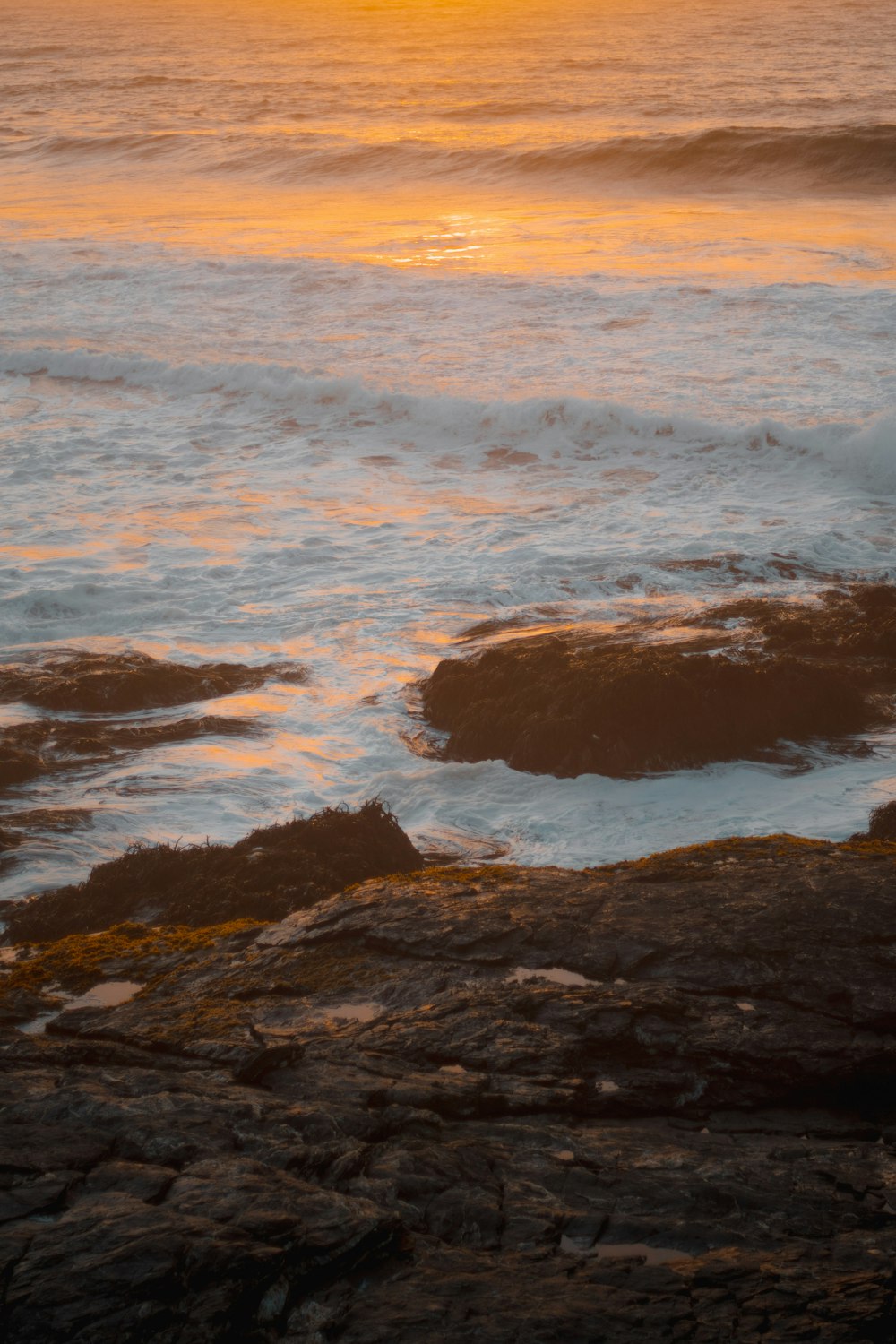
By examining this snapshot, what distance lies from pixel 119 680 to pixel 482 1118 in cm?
539

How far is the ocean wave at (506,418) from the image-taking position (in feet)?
41.4

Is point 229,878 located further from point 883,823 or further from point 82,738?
point 883,823

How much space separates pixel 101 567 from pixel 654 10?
2497 inches

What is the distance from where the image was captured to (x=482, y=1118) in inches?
126

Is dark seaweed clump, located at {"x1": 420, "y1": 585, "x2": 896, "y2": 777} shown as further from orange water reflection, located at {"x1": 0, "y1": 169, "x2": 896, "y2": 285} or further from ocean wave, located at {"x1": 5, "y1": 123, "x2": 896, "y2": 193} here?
ocean wave, located at {"x1": 5, "y1": 123, "x2": 896, "y2": 193}

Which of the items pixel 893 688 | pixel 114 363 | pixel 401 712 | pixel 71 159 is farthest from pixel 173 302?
pixel 71 159

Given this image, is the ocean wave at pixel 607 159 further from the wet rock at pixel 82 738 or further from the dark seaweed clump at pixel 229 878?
the dark seaweed clump at pixel 229 878

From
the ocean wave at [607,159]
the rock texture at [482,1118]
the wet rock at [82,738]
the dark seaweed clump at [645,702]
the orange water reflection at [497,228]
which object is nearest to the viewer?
the rock texture at [482,1118]

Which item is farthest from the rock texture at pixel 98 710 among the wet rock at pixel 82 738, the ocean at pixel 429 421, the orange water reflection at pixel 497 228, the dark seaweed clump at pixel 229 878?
the orange water reflection at pixel 497 228

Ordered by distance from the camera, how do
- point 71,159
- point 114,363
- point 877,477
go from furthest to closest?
point 71,159 → point 114,363 → point 877,477

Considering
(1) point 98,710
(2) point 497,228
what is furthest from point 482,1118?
(2) point 497,228

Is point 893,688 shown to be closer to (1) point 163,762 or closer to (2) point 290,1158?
(1) point 163,762

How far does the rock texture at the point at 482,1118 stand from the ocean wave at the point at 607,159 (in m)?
24.5

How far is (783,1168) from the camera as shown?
9.90 feet
